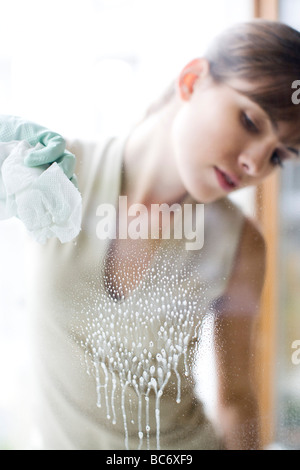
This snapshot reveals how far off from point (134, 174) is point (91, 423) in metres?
0.44

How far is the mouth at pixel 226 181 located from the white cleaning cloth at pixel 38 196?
25 cm

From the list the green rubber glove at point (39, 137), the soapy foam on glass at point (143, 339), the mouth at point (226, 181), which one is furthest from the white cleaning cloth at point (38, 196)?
the mouth at point (226, 181)

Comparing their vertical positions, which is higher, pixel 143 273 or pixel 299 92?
pixel 299 92

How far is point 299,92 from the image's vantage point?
86 centimetres

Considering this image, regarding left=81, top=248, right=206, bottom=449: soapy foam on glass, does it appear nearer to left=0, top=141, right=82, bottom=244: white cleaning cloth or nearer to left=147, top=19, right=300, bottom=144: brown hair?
left=0, top=141, right=82, bottom=244: white cleaning cloth

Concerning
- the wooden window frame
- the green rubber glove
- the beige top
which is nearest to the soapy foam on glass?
the beige top

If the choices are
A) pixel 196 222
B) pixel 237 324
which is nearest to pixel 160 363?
pixel 237 324

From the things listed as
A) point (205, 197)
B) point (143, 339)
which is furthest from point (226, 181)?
point (143, 339)

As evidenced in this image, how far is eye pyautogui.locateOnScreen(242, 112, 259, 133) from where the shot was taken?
844mm

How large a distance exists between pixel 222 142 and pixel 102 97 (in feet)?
0.73

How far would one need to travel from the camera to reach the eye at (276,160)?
857 mm

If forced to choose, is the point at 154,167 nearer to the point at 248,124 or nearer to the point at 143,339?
the point at 248,124

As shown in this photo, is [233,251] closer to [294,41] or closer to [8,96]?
[294,41]

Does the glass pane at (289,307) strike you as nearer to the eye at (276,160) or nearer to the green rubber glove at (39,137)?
the eye at (276,160)
